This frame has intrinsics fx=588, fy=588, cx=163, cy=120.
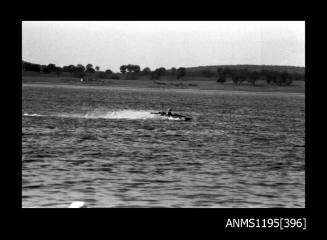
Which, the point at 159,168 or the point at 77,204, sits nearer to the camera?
the point at 77,204

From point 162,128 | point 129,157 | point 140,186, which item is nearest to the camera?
point 140,186

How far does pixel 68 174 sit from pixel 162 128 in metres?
27.1

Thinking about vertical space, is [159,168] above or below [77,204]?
below

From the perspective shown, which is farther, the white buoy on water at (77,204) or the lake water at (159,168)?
the lake water at (159,168)

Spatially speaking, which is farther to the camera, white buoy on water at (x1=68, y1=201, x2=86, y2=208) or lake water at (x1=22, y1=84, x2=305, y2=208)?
lake water at (x1=22, y1=84, x2=305, y2=208)

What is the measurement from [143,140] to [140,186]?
60.4ft
